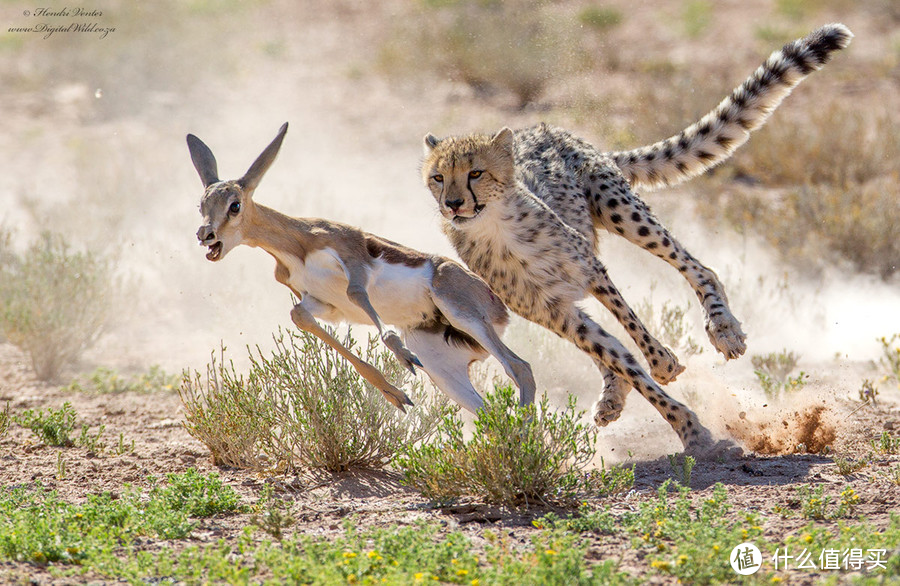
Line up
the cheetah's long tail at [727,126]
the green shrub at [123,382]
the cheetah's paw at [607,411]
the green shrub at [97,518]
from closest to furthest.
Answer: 1. the green shrub at [97,518]
2. the cheetah's paw at [607,411]
3. the cheetah's long tail at [727,126]
4. the green shrub at [123,382]

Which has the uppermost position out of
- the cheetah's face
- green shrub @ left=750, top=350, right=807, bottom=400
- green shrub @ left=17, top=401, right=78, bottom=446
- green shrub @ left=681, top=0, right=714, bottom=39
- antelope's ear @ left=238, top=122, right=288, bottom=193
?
green shrub @ left=681, top=0, right=714, bottom=39

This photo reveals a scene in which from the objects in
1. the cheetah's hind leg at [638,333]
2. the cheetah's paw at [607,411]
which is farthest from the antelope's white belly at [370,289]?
the cheetah's paw at [607,411]

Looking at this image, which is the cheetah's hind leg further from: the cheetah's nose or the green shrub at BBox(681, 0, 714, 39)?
the green shrub at BBox(681, 0, 714, 39)

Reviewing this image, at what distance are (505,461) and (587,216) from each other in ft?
7.18

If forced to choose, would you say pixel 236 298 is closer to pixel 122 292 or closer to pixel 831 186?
pixel 122 292

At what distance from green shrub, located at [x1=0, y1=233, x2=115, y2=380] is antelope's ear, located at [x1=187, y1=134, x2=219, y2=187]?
3.80 metres

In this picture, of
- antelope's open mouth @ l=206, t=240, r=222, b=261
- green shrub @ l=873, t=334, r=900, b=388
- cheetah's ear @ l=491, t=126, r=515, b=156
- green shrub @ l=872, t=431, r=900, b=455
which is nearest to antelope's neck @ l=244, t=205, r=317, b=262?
antelope's open mouth @ l=206, t=240, r=222, b=261

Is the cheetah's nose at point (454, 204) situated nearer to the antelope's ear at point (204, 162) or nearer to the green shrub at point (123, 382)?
the antelope's ear at point (204, 162)

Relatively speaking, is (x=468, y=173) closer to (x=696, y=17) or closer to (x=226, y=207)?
(x=226, y=207)

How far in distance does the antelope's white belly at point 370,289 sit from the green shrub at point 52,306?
391cm

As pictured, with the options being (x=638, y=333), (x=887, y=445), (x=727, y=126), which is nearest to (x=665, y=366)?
(x=638, y=333)

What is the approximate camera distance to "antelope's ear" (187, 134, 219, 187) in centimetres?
448

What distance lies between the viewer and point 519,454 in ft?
14.4

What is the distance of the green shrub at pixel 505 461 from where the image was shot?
173 inches
